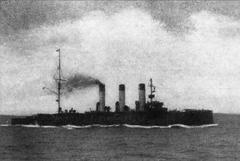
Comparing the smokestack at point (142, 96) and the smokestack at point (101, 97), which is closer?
the smokestack at point (142, 96)

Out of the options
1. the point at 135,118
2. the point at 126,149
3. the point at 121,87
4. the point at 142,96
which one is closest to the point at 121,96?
the point at 121,87

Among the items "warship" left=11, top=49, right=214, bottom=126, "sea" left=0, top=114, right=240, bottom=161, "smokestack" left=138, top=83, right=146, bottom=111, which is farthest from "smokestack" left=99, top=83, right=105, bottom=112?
"sea" left=0, top=114, right=240, bottom=161

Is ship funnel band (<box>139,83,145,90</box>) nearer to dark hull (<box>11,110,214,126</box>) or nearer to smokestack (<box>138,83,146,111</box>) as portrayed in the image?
smokestack (<box>138,83,146,111</box>)

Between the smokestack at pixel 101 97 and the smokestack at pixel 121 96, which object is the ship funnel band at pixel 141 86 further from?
the smokestack at pixel 101 97

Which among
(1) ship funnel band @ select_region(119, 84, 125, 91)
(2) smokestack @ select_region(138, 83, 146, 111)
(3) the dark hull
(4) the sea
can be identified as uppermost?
(1) ship funnel band @ select_region(119, 84, 125, 91)

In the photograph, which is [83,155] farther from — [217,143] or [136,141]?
[217,143]

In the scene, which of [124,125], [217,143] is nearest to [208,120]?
[124,125]

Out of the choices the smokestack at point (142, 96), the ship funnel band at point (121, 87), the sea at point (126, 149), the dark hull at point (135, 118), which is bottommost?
the sea at point (126, 149)

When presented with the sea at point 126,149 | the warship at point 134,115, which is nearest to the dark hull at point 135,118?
the warship at point 134,115

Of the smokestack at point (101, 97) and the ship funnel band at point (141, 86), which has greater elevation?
the ship funnel band at point (141, 86)
